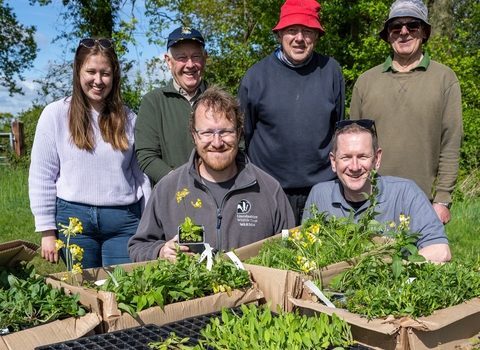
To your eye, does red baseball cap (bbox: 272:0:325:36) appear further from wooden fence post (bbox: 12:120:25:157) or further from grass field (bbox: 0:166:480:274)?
wooden fence post (bbox: 12:120:25:157)

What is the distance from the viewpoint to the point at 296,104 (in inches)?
148

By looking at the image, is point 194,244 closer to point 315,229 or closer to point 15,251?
point 315,229

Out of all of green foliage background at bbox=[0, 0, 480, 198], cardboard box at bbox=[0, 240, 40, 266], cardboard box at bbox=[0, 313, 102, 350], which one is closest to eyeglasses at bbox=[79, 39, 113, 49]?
cardboard box at bbox=[0, 240, 40, 266]

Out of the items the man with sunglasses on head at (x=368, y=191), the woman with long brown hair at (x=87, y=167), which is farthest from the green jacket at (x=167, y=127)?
the man with sunglasses on head at (x=368, y=191)

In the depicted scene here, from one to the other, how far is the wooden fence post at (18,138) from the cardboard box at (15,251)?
12212mm

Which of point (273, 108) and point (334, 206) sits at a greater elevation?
point (273, 108)

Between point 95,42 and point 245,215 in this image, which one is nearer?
point 245,215

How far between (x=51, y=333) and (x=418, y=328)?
1.19 m

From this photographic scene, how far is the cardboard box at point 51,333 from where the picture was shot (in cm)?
174

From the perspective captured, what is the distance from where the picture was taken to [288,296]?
216 cm

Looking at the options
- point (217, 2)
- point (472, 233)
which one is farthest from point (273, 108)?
point (217, 2)

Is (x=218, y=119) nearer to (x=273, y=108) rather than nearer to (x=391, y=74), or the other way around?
(x=273, y=108)

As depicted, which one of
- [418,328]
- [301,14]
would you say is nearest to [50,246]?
[301,14]

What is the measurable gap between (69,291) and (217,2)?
15.0 meters
